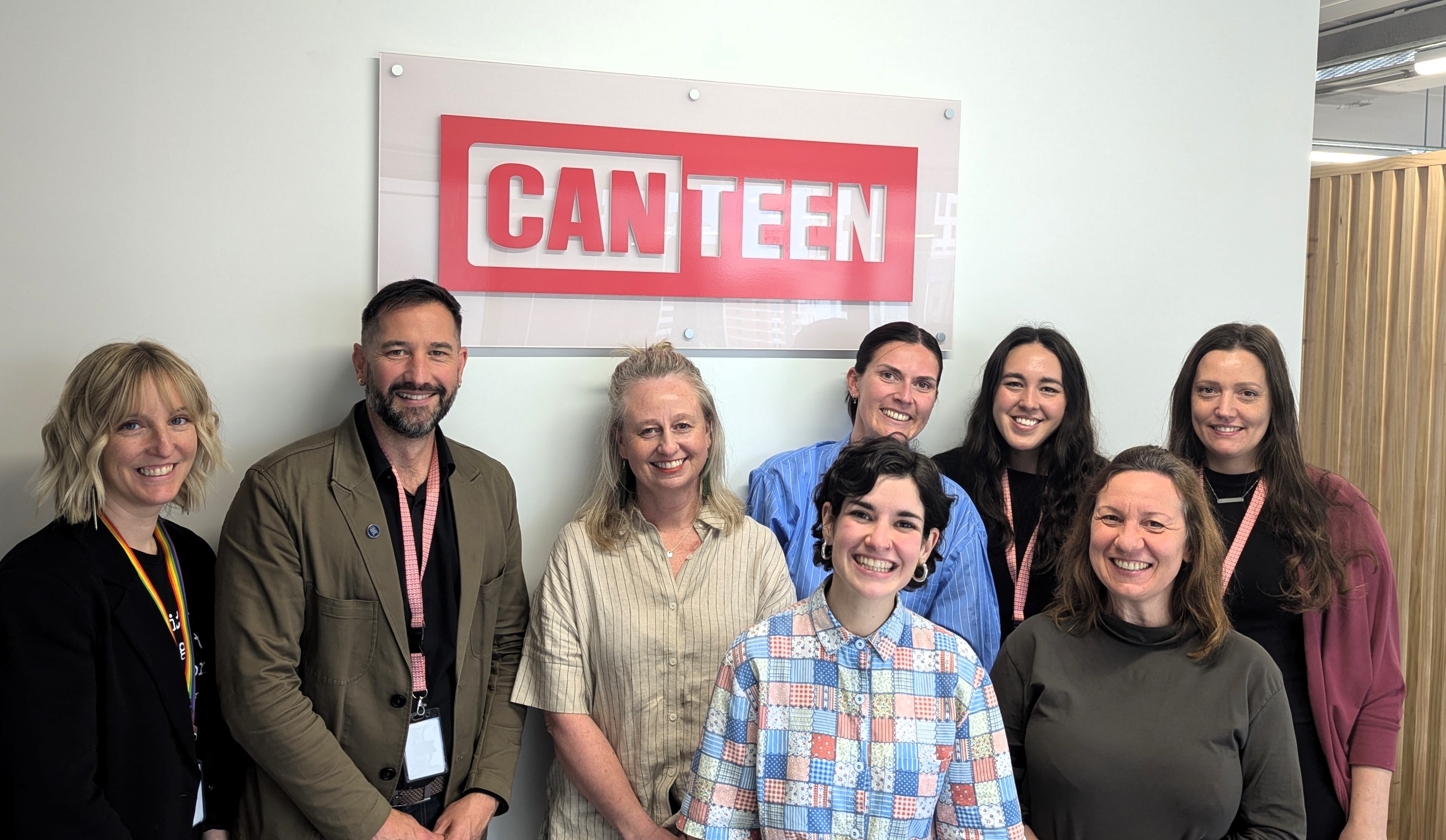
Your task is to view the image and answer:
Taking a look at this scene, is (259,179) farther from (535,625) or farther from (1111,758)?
(1111,758)

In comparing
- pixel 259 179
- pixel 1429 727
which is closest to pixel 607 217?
pixel 259 179

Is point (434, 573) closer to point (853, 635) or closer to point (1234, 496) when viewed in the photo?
point (853, 635)

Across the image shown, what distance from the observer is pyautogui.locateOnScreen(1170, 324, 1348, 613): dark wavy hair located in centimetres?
254

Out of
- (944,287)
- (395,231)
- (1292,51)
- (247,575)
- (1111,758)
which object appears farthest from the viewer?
(1292,51)

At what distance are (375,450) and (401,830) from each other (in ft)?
2.81

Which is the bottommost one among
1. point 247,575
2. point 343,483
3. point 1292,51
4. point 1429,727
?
point 1429,727

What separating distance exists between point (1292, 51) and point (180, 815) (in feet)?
13.0

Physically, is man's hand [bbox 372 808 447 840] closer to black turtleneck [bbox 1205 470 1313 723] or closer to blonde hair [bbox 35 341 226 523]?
blonde hair [bbox 35 341 226 523]

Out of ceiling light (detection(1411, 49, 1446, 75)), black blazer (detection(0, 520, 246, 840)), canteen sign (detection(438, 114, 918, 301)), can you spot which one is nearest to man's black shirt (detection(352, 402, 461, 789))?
black blazer (detection(0, 520, 246, 840))

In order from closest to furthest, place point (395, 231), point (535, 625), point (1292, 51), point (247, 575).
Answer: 1. point (247, 575)
2. point (535, 625)
3. point (395, 231)
4. point (1292, 51)

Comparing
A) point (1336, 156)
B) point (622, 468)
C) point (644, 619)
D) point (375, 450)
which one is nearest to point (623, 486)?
point (622, 468)

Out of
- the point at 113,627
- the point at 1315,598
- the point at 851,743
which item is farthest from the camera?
the point at 1315,598

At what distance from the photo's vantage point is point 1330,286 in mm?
4727

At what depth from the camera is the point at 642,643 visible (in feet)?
8.05
